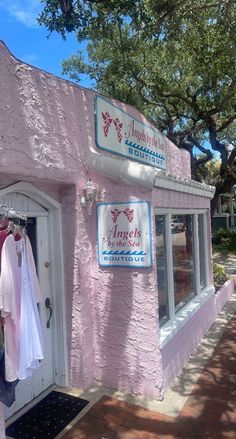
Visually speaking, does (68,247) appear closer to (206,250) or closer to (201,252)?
(201,252)

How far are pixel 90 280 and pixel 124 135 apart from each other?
2251 mm

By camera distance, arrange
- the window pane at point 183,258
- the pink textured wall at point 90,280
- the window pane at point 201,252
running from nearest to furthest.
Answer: the pink textured wall at point 90,280 → the window pane at point 183,258 → the window pane at point 201,252

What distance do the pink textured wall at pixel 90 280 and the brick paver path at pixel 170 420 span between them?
372 millimetres

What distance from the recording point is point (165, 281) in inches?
208

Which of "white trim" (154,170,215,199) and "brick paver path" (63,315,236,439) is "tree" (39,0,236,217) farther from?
"brick paver path" (63,315,236,439)

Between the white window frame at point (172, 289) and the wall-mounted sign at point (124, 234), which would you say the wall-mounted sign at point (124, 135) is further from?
the white window frame at point (172, 289)

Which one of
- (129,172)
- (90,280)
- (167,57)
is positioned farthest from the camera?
(167,57)

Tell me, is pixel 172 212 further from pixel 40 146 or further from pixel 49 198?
pixel 40 146

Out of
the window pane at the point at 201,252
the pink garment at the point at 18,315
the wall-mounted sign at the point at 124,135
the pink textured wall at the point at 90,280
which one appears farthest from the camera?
the window pane at the point at 201,252

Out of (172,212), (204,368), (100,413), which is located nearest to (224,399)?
(204,368)

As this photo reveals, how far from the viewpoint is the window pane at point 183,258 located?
582 centimetres

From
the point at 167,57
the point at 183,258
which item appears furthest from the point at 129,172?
the point at 167,57

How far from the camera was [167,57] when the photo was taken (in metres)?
11.6

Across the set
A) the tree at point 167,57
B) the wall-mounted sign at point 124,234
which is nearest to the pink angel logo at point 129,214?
the wall-mounted sign at point 124,234
